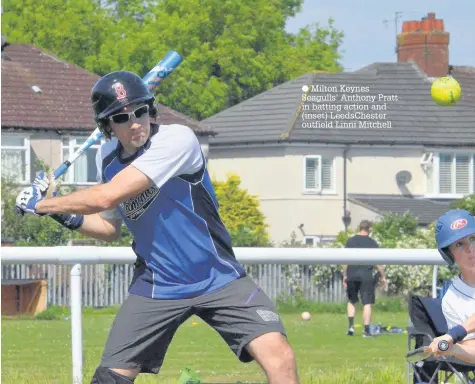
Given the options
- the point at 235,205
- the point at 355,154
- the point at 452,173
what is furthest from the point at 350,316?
the point at 452,173

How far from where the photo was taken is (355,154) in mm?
44125

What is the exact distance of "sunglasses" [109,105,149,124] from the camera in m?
5.61

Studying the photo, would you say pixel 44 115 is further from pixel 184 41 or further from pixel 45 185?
pixel 45 185

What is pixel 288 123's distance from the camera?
44.3 meters

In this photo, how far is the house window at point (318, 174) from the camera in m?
44.1

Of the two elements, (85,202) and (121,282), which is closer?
(85,202)

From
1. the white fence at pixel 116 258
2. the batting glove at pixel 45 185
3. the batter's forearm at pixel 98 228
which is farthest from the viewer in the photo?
the white fence at pixel 116 258

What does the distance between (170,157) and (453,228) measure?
1.48 metres

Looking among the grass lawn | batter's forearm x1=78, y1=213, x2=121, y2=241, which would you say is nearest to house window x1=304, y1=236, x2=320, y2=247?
the grass lawn

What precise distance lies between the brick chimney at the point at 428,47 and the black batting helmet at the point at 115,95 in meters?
38.7

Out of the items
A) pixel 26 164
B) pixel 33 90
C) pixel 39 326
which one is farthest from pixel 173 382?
pixel 33 90

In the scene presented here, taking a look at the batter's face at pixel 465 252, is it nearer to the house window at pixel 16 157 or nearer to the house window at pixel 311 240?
the house window at pixel 16 157

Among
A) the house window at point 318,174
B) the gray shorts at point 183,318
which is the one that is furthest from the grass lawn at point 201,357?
A: the house window at point 318,174

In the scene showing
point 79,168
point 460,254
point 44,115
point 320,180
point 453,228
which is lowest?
point 460,254
